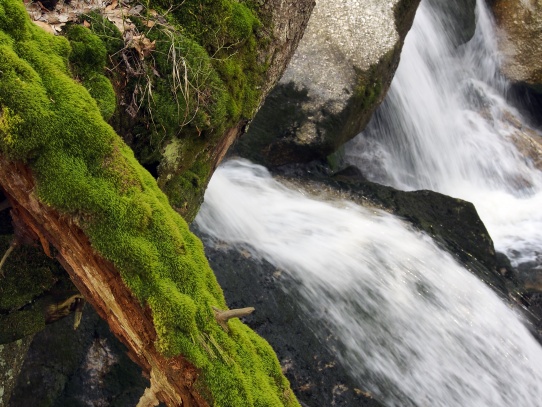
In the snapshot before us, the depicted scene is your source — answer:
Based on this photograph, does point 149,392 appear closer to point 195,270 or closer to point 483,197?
point 195,270

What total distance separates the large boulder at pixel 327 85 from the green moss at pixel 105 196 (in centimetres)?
506

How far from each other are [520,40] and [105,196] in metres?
12.3

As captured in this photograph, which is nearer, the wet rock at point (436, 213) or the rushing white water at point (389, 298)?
the rushing white water at point (389, 298)

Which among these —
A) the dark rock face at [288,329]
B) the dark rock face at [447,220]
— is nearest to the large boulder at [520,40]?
the dark rock face at [447,220]

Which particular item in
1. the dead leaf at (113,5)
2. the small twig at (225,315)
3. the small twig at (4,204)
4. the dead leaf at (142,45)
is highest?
the dead leaf at (113,5)

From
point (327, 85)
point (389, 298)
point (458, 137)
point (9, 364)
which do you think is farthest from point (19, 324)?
point (458, 137)

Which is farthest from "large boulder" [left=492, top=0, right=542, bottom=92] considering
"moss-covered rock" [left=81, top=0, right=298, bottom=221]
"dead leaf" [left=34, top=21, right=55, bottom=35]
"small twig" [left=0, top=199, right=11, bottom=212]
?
"small twig" [left=0, top=199, right=11, bottom=212]

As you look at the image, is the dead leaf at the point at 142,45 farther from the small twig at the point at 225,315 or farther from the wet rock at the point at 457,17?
the wet rock at the point at 457,17

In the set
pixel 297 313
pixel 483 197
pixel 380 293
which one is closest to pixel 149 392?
pixel 297 313

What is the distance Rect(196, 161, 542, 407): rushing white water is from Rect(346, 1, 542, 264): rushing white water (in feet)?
9.08

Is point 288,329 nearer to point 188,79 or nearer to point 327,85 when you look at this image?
point 188,79

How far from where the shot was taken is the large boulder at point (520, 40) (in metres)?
12.7

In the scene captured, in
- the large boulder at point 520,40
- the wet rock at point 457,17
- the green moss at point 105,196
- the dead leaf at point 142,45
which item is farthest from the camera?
the large boulder at point 520,40

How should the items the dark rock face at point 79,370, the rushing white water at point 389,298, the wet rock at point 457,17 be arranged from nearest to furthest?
the dark rock face at point 79,370 → the rushing white water at point 389,298 → the wet rock at point 457,17
